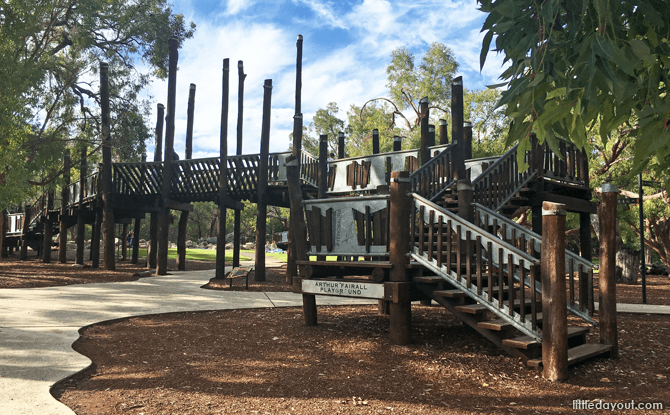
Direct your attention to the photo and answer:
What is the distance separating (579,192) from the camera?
45.6 ft

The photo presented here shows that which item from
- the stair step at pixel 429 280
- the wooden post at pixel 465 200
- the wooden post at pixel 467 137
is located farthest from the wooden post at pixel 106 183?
the stair step at pixel 429 280

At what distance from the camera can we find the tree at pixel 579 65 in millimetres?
2828

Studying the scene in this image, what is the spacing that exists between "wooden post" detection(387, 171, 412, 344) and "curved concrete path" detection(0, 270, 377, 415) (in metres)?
3.92

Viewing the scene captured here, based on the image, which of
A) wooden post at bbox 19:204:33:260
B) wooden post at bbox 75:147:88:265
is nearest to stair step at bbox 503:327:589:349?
wooden post at bbox 75:147:88:265

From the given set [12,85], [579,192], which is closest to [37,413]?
[12,85]

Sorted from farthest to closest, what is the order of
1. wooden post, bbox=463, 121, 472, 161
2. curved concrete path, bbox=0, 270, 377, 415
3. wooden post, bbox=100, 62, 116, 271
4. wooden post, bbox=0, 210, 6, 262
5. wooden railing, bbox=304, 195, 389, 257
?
1. wooden post, bbox=0, 210, 6, 262
2. wooden post, bbox=100, 62, 116, 271
3. wooden post, bbox=463, 121, 472, 161
4. wooden railing, bbox=304, 195, 389, 257
5. curved concrete path, bbox=0, 270, 377, 415

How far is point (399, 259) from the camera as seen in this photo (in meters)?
6.88

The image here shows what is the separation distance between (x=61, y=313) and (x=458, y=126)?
9.18 m

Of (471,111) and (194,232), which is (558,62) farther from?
(194,232)

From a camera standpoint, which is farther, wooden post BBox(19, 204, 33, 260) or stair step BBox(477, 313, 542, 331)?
wooden post BBox(19, 204, 33, 260)

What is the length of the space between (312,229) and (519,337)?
3716mm

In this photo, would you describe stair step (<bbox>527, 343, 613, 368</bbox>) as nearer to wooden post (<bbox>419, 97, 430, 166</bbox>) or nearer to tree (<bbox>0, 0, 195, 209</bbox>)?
wooden post (<bbox>419, 97, 430, 166</bbox>)

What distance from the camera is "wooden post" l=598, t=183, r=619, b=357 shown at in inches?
250

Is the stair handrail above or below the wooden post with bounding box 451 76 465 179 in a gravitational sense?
below
